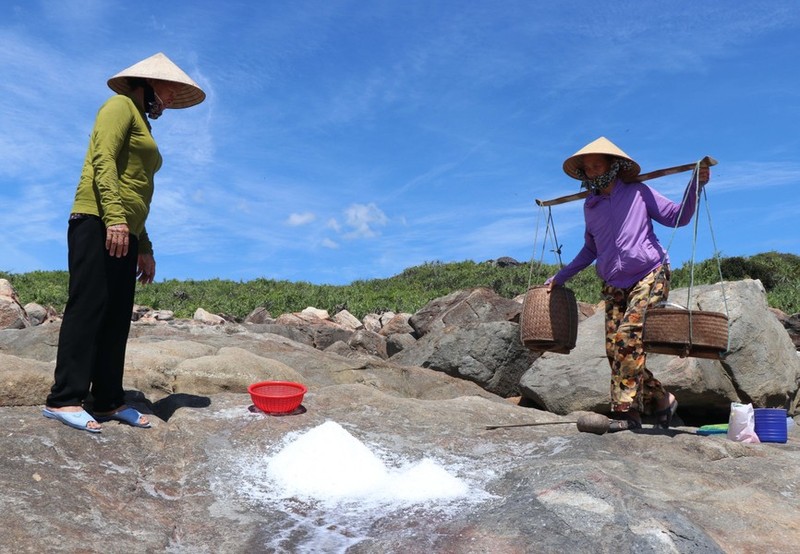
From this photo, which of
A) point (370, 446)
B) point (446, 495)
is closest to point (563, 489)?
point (446, 495)

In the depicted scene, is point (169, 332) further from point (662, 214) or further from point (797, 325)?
point (797, 325)

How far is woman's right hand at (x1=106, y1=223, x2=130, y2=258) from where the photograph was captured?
4.21m

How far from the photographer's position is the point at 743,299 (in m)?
7.83

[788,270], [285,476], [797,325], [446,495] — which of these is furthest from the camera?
[788,270]

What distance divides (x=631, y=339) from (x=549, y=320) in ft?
2.31

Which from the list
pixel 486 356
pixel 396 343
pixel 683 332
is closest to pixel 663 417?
pixel 683 332

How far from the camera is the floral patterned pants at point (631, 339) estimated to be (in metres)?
5.47

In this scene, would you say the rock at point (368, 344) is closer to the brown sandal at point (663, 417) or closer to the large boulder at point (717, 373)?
the large boulder at point (717, 373)

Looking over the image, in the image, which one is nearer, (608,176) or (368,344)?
(608,176)

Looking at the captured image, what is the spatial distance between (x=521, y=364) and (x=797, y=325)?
5679 millimetres

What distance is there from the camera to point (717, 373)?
750cm

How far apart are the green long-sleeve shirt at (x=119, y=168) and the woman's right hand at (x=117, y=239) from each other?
0.10ft

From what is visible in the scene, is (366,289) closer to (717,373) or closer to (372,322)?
(372,322)

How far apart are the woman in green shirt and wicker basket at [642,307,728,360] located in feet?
11.2
